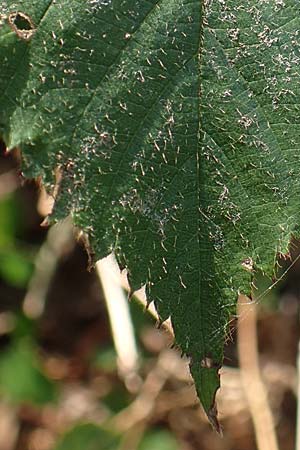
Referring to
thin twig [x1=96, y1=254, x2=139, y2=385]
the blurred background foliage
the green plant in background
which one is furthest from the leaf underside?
the green plant in background

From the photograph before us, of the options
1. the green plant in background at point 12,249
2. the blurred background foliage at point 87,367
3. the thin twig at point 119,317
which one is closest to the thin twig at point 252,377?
the blurred background foliage at point 87,367

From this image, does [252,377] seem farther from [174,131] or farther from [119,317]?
[174,131]

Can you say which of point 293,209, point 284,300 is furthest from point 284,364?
point 293,209

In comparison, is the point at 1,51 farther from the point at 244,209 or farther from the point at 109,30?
the point at 244,209

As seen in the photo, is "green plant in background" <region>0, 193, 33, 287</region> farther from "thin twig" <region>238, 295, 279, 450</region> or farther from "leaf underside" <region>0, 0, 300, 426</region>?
"leaf underside" <region>0, 0, 300, 426</region>

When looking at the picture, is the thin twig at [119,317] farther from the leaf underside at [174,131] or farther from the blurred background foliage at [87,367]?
the leaf underside at [174,131]
